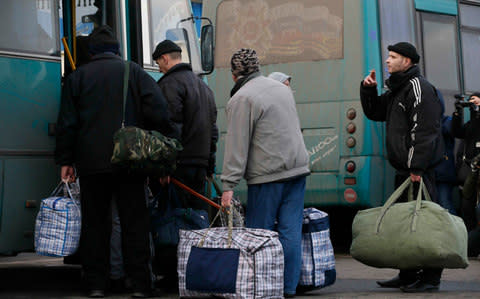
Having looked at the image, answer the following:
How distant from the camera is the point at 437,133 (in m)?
7.90

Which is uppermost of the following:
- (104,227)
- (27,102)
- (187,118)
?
(27,102)

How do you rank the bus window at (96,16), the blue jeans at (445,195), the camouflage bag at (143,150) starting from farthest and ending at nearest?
the blue jeans at (445,195) < the bus window at (96,16) < the camouflage bag at (143,150)

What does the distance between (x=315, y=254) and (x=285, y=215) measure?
436 mm

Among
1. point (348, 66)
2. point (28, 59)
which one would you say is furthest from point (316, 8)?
point (28, 59)

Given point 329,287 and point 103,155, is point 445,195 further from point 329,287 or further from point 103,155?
point 103,155

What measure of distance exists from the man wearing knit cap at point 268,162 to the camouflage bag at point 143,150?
1.37ft

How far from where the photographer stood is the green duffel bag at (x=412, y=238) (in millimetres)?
7297

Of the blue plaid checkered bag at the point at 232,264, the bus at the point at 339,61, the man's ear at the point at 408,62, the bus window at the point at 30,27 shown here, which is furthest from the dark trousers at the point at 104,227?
the bus at the point at 339,61

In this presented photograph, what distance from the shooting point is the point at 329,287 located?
8.12 meters

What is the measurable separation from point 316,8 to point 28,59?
4.55m

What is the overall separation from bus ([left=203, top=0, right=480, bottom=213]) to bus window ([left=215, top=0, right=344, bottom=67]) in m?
0.01

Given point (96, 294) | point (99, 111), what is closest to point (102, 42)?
point (99, 111)

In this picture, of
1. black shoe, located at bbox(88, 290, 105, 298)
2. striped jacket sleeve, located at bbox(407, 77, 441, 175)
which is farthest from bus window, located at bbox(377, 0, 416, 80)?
black shoe, located at bbox(88, 290, 105, 298)

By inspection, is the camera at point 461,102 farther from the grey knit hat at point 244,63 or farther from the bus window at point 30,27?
the bus window at point 30,27
